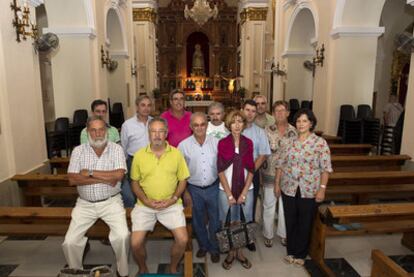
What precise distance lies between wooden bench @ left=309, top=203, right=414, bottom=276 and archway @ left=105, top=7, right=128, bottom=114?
911 cm

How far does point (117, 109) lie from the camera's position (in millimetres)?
10977

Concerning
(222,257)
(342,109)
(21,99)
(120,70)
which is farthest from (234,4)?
(222,257)

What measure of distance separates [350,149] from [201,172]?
423cm

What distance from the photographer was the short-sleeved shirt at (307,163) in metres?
3.06

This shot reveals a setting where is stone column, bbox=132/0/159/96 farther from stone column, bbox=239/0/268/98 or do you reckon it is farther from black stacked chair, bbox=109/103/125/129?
black stacked chair, bbox=109/103/125/129

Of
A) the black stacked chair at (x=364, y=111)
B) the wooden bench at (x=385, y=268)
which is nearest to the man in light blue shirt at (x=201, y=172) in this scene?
the wooden bench at (x=385, y=268)

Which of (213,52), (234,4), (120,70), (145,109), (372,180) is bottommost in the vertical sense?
(372,180)

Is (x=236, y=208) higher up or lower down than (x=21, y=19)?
lower down

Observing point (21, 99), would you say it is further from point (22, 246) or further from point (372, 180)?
point (372, 180)

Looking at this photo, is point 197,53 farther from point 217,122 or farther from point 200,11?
point 217,122

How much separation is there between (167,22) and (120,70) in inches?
416

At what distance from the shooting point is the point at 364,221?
3359mm

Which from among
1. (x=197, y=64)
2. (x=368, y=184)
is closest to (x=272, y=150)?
(x=368, y=184)

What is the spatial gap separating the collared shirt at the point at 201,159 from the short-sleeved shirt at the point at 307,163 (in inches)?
29.7
